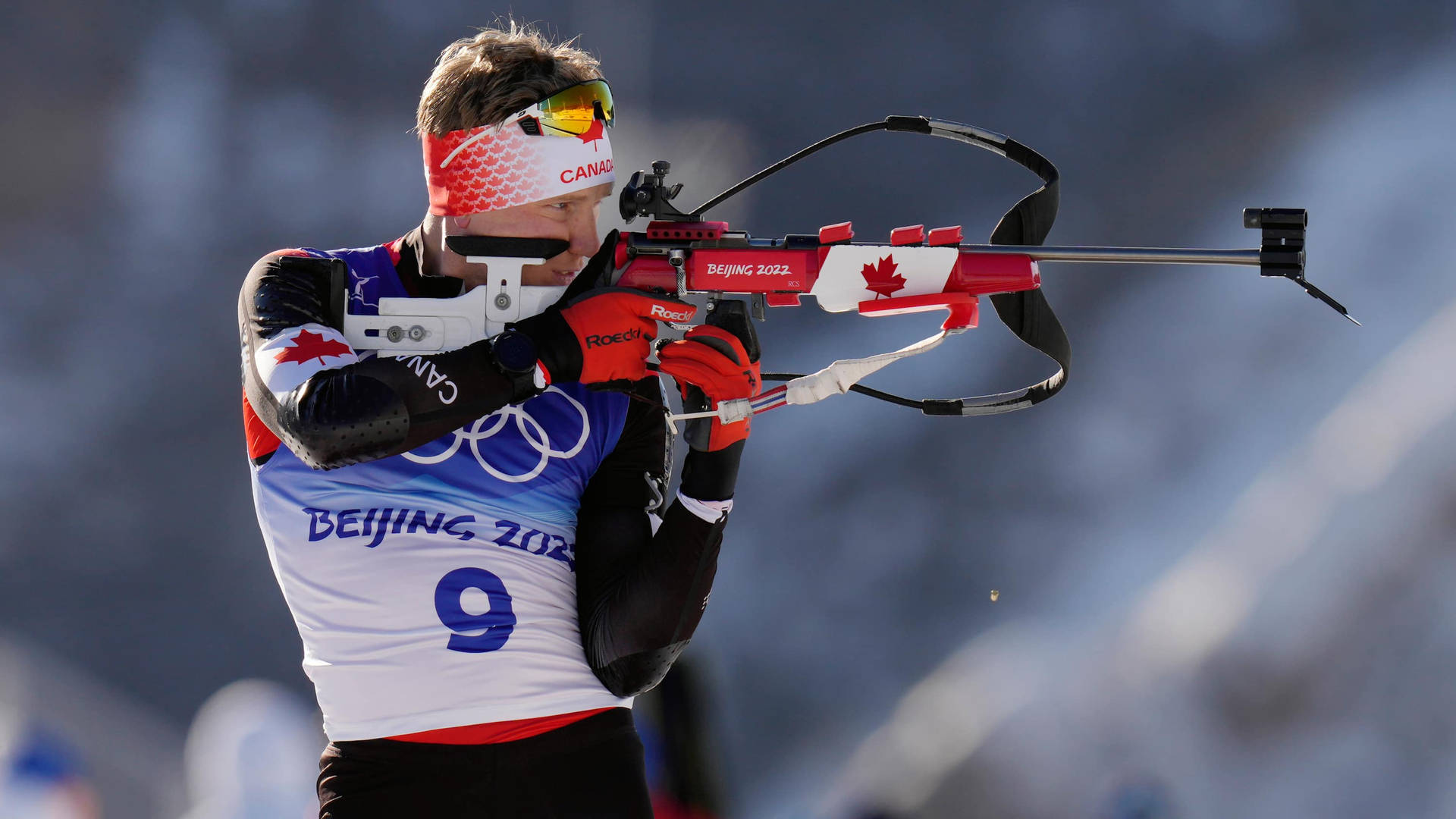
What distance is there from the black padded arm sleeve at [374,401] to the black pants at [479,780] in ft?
1.37

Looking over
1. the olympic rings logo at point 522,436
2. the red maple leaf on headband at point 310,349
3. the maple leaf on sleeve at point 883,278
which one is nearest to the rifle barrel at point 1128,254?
the maple leaf on sleeve at point 883,278

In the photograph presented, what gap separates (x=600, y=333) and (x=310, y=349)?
16.3 inches

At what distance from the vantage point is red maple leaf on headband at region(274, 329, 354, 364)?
184cm

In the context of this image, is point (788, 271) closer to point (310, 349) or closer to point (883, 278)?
point (883, 278)

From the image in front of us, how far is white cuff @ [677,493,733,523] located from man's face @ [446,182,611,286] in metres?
0.43

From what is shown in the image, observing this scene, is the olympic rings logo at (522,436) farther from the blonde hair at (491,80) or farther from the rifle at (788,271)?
the blonde hair at (491,80)

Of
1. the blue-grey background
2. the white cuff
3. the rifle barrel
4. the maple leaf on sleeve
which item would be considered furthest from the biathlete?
the blue-grey background

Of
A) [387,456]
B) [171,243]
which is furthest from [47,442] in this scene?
[387,456]

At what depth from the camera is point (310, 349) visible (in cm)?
185

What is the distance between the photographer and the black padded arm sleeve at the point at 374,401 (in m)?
1.76

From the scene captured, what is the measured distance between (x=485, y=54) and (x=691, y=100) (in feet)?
4.74

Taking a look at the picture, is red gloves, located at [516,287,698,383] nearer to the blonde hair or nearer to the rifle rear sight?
the rifle rear sight

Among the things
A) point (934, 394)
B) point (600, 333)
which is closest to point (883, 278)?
point (600, 333)

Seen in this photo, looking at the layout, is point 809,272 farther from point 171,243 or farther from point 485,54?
point 171,243
